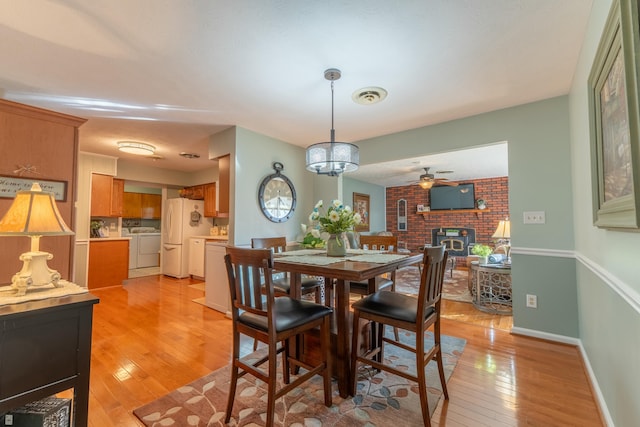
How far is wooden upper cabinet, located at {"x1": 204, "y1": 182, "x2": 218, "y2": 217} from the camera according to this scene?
18.9 feet

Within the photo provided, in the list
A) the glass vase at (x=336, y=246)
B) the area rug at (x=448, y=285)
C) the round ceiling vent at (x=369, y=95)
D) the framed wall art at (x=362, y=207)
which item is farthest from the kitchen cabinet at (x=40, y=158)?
the framed wall art at (x=362, y=207)

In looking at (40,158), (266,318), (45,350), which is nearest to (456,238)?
(266,318)

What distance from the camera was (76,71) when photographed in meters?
2.23

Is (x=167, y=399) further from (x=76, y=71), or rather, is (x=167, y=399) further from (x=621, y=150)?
(x=621, y=150)

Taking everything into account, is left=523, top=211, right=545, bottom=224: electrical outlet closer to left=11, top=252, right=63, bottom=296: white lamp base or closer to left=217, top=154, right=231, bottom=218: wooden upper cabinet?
left=217, top=154, right=231, bottom=218: wooden upper cabinet

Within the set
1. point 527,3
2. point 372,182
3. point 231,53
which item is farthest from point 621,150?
point 372,182

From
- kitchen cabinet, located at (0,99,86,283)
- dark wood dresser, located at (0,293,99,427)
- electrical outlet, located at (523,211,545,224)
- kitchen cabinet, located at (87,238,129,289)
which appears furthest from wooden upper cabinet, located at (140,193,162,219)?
electrical outlet, located at (523,211,545,224)

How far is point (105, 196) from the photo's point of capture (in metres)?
5.02

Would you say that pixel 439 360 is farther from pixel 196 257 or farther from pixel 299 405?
pixel 196 257

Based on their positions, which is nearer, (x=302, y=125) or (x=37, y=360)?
(x=37, y=360)

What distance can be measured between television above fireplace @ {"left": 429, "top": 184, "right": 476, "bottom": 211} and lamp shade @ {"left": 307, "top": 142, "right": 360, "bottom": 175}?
5869mm

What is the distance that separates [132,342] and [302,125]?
2.97m

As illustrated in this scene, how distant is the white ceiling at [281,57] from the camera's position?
5.28 feet

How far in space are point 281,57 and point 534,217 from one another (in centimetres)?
283
